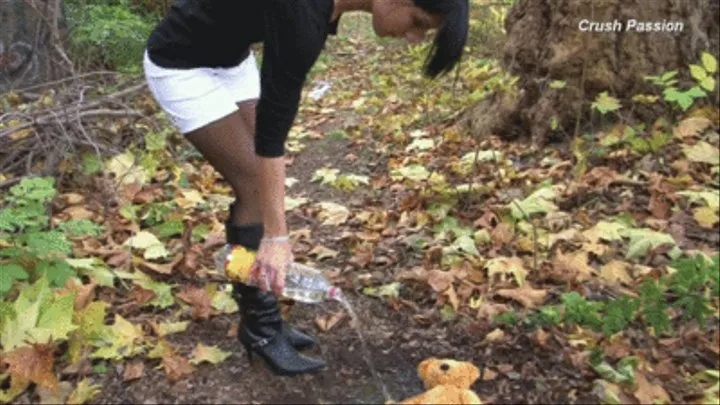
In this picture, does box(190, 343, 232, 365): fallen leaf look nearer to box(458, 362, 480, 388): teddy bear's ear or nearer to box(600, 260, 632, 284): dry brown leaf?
box(458, 362, 480, 388): teddy bear's ear

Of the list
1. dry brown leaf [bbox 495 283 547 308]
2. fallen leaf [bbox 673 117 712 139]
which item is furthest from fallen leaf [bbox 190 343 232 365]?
fallen leaf [bbox 673 117 712 139]

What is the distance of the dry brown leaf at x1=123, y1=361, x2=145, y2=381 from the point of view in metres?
2.57

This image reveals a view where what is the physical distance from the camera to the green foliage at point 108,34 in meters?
5.02

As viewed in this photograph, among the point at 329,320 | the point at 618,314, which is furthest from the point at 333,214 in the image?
the point at 618,314

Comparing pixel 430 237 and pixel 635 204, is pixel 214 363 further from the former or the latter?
pixel 635 204

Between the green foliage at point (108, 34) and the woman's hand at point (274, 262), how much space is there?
329 centimetres

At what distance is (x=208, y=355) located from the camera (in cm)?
269

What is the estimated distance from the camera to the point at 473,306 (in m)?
2.96

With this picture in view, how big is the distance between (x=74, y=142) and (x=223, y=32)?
7.57 ft

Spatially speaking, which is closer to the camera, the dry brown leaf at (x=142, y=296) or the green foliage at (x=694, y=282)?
the green foliage at (x=694, y=282)

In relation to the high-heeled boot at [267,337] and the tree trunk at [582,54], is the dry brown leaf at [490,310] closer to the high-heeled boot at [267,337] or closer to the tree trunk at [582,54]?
the high-heeled boot at [267,337]

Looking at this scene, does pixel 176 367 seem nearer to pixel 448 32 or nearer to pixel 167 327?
pixel 167 327

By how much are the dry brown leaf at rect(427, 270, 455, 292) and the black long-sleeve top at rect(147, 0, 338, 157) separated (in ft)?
3.93

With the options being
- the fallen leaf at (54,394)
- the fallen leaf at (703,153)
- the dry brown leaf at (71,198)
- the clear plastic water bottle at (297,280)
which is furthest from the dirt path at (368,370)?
the fallen leaf at (703,153)
